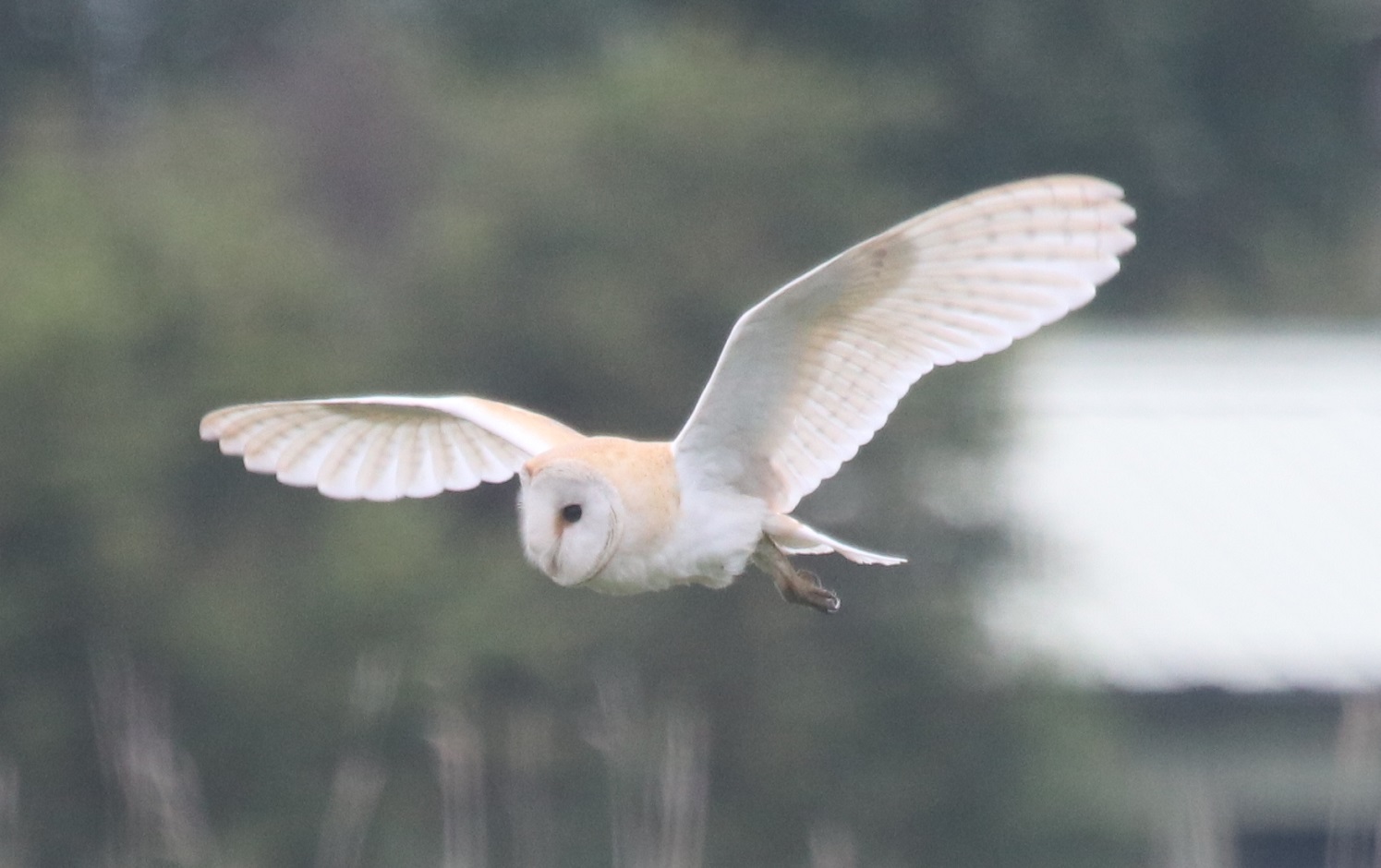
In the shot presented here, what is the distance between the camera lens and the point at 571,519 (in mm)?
4277

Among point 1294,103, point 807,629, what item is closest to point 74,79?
point 1294,103

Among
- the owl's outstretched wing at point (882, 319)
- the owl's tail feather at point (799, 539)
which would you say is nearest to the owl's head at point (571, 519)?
the owl's outstretched wing at point (882, 319)

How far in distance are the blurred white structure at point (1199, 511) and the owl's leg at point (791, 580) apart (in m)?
9.96

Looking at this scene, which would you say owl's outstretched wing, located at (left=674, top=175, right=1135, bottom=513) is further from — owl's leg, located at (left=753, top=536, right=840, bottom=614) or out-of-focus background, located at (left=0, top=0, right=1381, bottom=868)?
out-of-focus background, located at (left=0, top=0, right=1381, bottom=868)

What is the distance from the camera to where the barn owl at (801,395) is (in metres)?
4.15

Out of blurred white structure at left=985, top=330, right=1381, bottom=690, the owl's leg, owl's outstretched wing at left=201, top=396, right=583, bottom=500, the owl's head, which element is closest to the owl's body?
the owl's head

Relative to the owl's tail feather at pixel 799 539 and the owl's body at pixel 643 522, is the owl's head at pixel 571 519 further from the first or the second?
the owl's tail feather at pixel 799 539

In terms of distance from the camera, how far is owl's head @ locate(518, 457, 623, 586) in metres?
4.25

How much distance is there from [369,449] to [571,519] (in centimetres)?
106

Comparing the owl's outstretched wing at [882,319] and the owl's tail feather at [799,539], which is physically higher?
the owl's outstretched wing at [882,319]

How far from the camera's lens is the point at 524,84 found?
21.2 metres

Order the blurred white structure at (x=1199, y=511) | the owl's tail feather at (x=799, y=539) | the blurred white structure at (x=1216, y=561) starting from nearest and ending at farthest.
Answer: the owl's tail feather at (x=799, y=539) → the blurred white structure at (x=1216, y=561) → the blurred white structure at (x=1199, y=511)

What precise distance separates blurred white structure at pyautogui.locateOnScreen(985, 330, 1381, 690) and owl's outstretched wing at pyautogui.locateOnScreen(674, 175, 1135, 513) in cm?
1009

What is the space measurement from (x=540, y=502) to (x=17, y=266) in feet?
36.8
